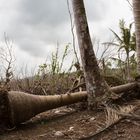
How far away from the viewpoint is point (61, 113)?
7.37 meters

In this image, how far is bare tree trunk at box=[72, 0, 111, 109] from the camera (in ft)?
22.6

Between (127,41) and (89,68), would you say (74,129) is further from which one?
(127,41)

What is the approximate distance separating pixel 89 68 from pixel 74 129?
1377 mm

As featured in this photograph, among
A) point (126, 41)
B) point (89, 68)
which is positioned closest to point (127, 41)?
point (126, 41)

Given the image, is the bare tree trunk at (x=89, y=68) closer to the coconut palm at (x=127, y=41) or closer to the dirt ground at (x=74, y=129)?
the dirt ground at (x=74, y=129)

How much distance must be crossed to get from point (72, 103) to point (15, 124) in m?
1.44

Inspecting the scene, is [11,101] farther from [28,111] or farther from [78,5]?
[78,5]

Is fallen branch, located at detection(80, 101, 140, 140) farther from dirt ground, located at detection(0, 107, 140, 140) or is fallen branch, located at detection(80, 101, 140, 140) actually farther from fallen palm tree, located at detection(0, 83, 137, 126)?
fallen palm tree, located at detection(0, 83, 137, 126)

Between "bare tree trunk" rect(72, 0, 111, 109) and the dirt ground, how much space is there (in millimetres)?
300

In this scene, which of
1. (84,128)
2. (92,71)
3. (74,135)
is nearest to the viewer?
(74,135)

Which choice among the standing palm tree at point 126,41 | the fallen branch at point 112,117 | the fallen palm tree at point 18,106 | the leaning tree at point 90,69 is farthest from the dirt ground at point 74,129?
the standing palm tree at point 126,41

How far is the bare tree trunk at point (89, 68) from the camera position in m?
6.88

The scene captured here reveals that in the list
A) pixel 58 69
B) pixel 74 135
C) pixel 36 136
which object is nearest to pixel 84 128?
pixel 74 135

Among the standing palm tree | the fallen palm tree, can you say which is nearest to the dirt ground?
the fallen palm tree
